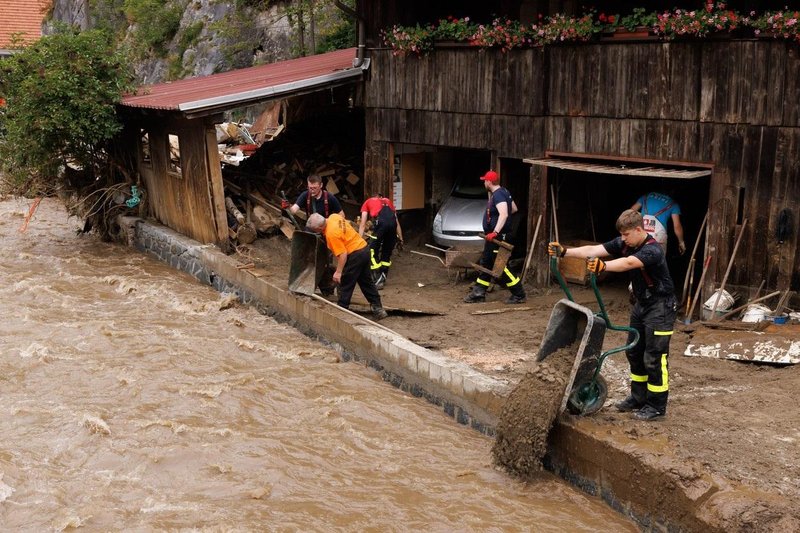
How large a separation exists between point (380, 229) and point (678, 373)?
217 inches

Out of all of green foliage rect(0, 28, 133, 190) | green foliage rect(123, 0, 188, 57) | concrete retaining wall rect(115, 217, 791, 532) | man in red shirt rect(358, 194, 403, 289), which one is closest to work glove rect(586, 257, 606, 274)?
concrete retaining wall rect(115, 217, 791, 532)

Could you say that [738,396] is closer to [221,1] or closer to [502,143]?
[502,143]

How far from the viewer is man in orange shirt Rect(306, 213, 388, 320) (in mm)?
11445

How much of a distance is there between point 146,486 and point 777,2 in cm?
905

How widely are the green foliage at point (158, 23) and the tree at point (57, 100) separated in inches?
674

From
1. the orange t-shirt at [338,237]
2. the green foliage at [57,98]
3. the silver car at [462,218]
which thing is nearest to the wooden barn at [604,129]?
the silver car at [462,218]

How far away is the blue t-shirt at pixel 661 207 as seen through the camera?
463 inches

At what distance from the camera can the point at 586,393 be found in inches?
309

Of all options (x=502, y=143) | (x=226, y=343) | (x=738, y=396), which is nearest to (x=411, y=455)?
(x=738, y=396)

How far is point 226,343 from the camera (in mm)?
12133

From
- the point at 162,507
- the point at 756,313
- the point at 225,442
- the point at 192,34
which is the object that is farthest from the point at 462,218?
the point at 192,34

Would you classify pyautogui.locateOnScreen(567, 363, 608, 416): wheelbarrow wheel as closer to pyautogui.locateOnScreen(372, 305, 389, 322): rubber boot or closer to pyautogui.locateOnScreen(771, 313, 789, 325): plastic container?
pyautogui.locateOnScreen(771, 313, 789, 325): plastic container

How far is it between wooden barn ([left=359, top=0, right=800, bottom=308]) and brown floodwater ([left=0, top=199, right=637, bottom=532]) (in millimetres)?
4198

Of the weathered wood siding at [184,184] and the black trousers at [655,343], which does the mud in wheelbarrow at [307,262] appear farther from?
the black trousers at [655,343]
